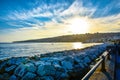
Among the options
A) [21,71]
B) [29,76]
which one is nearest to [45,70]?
[29,76]

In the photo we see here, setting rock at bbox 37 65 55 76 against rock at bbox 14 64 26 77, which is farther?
rock at bbox 14 64 26 77

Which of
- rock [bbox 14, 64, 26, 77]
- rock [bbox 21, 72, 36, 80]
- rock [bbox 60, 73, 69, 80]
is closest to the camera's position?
rock [bbox 21, 72, 36, 80]

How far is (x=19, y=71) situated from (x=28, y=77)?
4.10 ft

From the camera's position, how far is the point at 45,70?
479 inches

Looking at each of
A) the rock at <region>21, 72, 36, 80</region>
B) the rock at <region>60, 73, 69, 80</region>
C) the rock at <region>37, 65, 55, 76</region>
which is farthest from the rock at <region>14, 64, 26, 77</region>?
the rock at <region>60, 73, 69, 80</region>

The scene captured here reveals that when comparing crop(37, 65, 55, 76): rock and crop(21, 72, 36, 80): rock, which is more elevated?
crop(37, 65, 55, 76): rock

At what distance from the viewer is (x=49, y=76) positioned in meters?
11.6

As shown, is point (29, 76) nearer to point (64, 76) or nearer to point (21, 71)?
point (21, 71)

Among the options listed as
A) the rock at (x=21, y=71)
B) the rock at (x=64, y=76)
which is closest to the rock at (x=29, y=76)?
the rock at (x=21, y=71)

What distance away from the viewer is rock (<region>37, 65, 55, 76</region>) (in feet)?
38.9

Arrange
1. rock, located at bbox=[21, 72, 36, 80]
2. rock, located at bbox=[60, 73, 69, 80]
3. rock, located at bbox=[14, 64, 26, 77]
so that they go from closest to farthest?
rock, located at bbox=[21, 72, 36, 80]
rock, located at bbox=[60, 73, 69, 80]
rock, located at bbox=[14, 64, 26, 77]

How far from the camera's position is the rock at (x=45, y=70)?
11862mm

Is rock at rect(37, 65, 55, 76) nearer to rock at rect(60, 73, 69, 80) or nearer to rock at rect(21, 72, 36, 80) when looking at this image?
rock at rect(21, 72, 36, 80)

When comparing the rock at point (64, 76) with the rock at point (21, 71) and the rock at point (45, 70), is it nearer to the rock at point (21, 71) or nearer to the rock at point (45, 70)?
the rock at point (45, 70)
